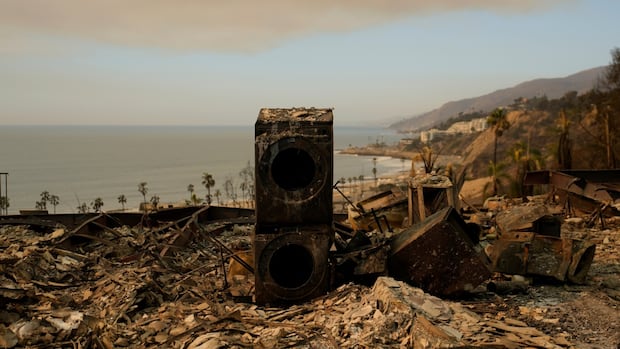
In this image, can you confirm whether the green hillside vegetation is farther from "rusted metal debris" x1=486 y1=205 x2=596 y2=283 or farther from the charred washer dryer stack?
the charred washer dryer stack

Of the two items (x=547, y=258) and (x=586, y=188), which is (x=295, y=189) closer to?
(x=547, y=258)

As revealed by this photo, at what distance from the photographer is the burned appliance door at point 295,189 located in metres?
6.64

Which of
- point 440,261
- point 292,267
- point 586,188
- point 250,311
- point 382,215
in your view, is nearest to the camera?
point 250,311

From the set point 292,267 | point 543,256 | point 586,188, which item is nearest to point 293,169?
point 292,267

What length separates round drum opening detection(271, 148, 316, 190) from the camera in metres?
6.99

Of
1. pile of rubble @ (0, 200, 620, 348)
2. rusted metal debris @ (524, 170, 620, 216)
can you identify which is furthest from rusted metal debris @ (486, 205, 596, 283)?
rusted metal debris @ (524, 170, 620, 216)

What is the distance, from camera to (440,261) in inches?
264

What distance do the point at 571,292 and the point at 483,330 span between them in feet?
9.33

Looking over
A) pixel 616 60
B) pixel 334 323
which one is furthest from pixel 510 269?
pixel 616 60

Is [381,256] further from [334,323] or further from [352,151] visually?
[352,151]

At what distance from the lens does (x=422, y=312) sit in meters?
5.45

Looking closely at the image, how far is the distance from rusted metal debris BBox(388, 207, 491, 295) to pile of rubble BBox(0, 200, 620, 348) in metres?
0.32

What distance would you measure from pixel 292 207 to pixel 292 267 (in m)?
1.41

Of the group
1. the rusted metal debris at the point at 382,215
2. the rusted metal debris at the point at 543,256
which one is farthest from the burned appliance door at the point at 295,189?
the rusted metal debris at the point at 382,215
